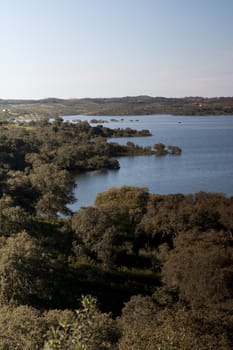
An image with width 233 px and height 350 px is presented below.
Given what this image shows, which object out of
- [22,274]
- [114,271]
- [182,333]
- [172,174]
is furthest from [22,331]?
[172,174]

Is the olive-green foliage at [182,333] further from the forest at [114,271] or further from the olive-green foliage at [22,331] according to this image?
the olive-green foliage at [22,331]

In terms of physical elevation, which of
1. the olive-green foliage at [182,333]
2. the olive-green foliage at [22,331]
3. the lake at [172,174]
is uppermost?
the olive-green foliage at [182,333]

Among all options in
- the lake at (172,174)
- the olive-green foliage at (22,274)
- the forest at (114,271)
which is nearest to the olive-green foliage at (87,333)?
the forest at (114,271)

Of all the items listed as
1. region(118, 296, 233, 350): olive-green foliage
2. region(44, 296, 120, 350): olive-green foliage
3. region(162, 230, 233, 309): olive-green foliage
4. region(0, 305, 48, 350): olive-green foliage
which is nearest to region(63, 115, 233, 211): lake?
region(162, 230, 233, 309): olive-green foliage

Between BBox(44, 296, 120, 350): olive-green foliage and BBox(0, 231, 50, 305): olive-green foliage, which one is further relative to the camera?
BBox(0, 231, 50, 305): olive-green foliage

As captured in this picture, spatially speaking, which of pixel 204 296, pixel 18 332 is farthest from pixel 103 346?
pixel 204 296

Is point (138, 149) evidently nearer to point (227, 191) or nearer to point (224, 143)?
point (224, 143)

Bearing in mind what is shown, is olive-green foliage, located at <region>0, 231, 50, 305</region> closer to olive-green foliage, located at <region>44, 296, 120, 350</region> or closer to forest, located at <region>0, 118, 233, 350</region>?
forest, located at <region>0, 118, 233, 350</region>

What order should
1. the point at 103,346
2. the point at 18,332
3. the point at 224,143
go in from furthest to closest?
the point at 224,143, the point at 18,332, the point at 103,346
